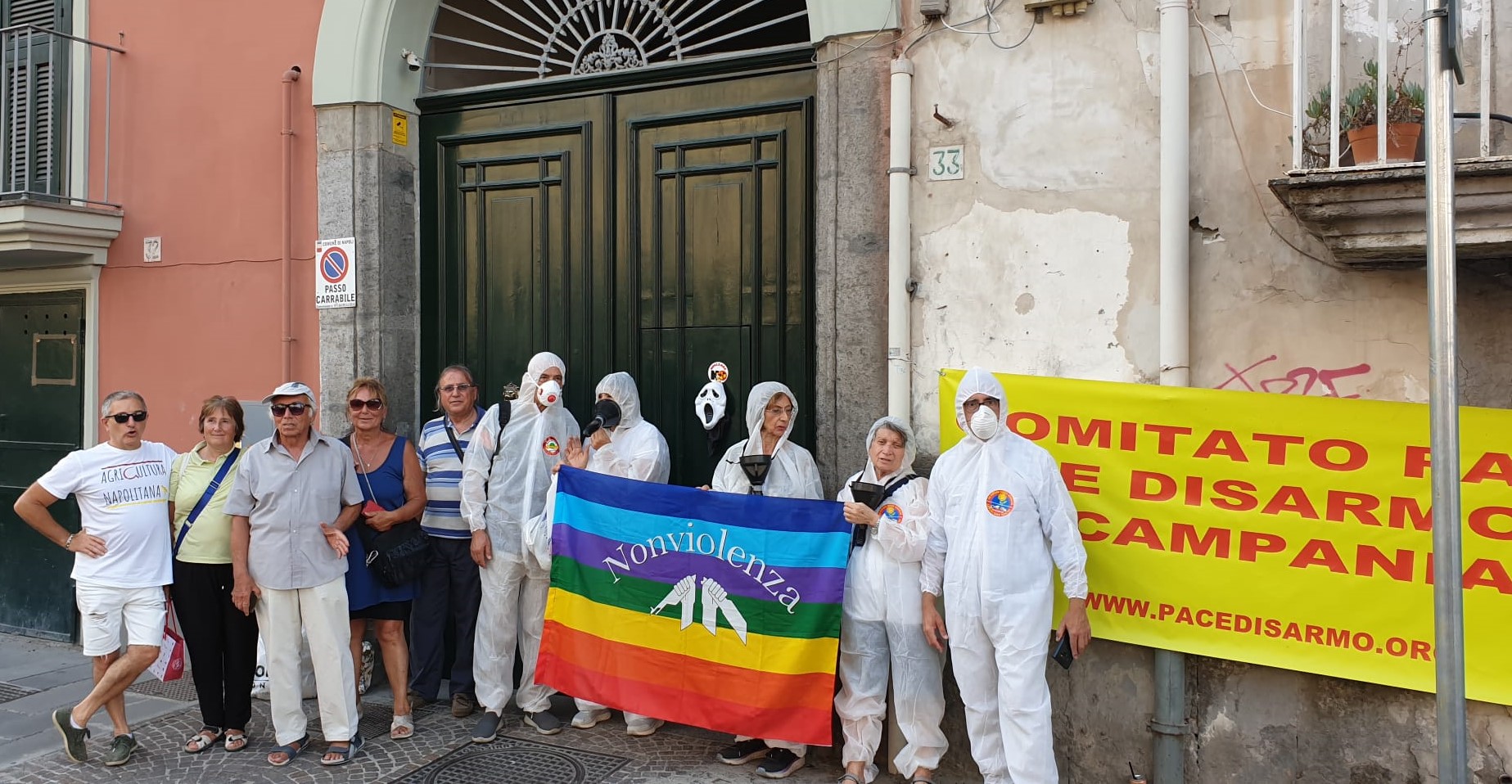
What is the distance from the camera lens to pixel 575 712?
528cm

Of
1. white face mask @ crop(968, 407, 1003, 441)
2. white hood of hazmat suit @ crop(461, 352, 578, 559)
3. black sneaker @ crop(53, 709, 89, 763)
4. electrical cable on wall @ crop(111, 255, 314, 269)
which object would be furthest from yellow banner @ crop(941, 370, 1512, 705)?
electrical cable on wall @ crop(111, 255, 314, 269)

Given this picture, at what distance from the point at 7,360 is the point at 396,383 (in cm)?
354

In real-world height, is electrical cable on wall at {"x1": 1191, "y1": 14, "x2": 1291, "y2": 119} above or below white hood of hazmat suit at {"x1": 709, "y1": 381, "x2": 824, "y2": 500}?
above

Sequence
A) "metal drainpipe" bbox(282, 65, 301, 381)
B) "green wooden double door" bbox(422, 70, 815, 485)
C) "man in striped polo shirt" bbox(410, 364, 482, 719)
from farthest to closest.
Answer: "metal drainpipe" bbox(282, 65, 301, 381) → "green wooden double door" bbox(422, 70, 815, 485) → "man in striped polo shirt" bbox(410, 364, 482, 719)

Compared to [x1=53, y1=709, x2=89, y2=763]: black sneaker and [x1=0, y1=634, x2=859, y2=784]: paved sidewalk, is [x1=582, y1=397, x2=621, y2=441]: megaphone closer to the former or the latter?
[x1=0, y1=634, x2=859, y2=784]: paved sidewalk

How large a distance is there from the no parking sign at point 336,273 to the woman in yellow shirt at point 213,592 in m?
1.27

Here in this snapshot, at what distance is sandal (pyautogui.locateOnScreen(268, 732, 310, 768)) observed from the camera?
15.5ft

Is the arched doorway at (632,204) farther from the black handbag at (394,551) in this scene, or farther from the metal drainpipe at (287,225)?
the black handbag at (394,551)

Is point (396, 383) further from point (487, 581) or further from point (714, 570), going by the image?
point (714, 570)

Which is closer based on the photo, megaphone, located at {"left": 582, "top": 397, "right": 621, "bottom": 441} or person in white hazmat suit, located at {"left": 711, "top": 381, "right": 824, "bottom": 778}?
person in white hazmat suit, located at {"left": 711, "top": 381, "right": 824, "bottom": 778}

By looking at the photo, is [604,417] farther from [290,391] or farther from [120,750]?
[120,750]

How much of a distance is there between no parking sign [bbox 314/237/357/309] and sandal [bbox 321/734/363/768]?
258 centimetres

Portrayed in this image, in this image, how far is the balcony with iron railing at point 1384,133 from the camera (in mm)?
3305

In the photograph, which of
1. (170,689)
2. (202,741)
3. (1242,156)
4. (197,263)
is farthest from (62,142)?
(1242,156)
